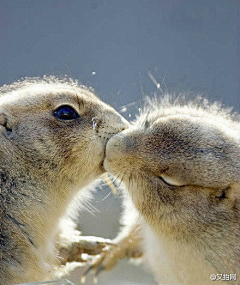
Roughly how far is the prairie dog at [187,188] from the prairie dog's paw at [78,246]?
2.28 feet

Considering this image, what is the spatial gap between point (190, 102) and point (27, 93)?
77cm

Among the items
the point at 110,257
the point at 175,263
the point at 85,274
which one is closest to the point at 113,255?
the point at 110,257

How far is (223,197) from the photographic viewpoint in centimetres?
180

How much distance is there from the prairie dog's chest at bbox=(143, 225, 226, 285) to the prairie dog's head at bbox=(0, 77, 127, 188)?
41 cm

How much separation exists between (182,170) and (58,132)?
2.18ft

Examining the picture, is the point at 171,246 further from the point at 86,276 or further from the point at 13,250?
the point at 86,276

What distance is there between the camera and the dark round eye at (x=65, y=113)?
222cm

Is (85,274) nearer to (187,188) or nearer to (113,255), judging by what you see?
(113,255)

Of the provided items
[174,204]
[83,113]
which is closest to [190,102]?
[83,113]

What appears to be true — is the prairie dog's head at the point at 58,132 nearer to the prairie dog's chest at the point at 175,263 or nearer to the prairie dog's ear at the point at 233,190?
the prairie dog's chest at the point at 175,263

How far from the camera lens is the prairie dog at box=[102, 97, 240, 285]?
69.2 inches

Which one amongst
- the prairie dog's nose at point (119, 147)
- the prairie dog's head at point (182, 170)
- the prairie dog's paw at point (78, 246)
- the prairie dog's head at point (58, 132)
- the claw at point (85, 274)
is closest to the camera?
the prairie dog's head at point (182, 170)

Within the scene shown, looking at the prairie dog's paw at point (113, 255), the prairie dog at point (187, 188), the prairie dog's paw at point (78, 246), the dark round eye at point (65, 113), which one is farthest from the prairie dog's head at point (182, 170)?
the prairie dog's paw at point (78, 246)

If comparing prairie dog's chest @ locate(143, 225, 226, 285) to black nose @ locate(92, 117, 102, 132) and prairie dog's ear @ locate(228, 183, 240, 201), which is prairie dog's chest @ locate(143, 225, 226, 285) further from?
black nose @ locate(92, 117, 102, 132)
